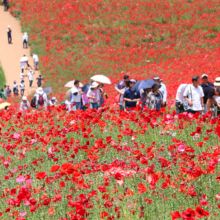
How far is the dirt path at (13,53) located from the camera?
24438 mm

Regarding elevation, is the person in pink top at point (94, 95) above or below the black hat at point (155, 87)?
below

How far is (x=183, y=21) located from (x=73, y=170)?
2958 cm

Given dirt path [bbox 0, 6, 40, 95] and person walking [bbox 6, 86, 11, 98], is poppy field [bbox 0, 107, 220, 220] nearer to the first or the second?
person walking [bbox 6, 86, 11, 98]

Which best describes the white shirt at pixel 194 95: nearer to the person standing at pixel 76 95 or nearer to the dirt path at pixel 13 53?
the person standing at pixel 76 95

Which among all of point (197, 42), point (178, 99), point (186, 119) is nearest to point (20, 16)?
point (197, 42)

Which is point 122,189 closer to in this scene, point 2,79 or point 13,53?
point 2,79

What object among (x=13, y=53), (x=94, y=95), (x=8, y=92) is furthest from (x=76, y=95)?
(x=13, y=53)

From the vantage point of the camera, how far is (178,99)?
8516mm

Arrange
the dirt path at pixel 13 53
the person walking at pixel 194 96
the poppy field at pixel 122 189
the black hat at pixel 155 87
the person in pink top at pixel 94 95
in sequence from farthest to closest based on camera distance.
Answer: the dirt path at pixel 13 53, the person in pink top at pixel 94 95, the black hat at pixel 155 87, the person walking at pixel 194 96, the poppy field at pixel 122 189

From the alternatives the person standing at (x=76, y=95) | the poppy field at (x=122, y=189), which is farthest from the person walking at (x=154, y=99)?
the poppy field at (x=122, y=189)

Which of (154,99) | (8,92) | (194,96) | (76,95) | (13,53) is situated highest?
(13,53)

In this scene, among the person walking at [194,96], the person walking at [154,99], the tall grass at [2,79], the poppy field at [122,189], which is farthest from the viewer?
the tall grass at [2,79]

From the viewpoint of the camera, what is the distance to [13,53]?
2722 cm

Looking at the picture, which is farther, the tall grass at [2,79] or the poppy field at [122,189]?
the tall grass at [2,79]
